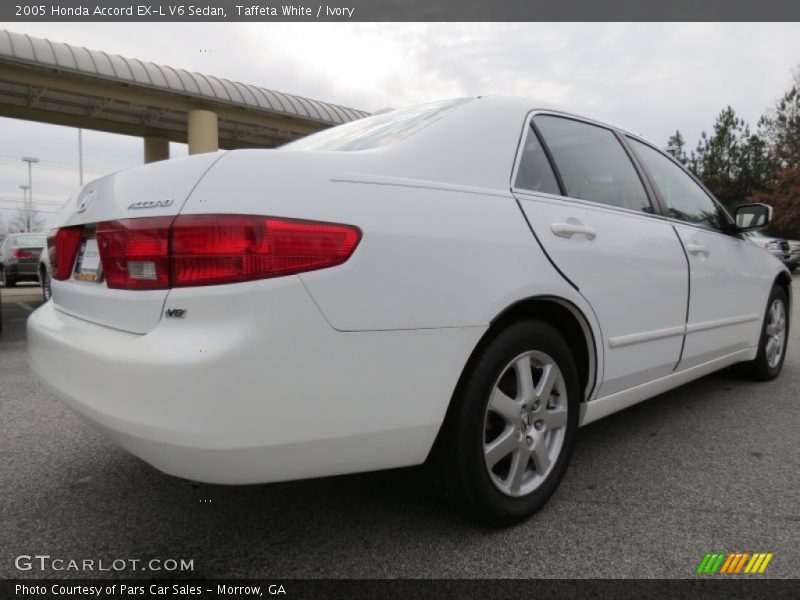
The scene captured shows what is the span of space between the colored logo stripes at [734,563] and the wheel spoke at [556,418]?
0.59m

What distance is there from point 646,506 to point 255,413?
4.99 feet

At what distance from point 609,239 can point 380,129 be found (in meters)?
0.99

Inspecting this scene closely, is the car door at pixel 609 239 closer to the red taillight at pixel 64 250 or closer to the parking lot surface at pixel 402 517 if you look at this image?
the parking lot surface at pixel 402 517

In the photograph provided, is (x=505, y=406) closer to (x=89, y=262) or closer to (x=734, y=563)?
(x=734, y=563)

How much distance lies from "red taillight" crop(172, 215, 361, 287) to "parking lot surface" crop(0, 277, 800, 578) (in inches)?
34.0

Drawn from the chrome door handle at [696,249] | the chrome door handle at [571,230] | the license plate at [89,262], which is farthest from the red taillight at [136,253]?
the chrome door handle at [696,249]

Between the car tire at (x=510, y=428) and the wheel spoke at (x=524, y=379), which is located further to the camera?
the wheel spoke at (x=524, y=379)

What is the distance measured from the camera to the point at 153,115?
1497cm

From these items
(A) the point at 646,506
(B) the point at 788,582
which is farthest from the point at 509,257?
(B) the point at 788,582

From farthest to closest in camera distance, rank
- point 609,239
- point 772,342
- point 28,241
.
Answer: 1. point 28,241
2. point 772,342
3. point 609,239

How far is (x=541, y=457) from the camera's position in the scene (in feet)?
6.60

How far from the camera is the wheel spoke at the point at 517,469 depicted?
6.28ft

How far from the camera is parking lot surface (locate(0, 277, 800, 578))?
1.74m

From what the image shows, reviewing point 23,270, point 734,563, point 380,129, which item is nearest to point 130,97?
point 23,270
